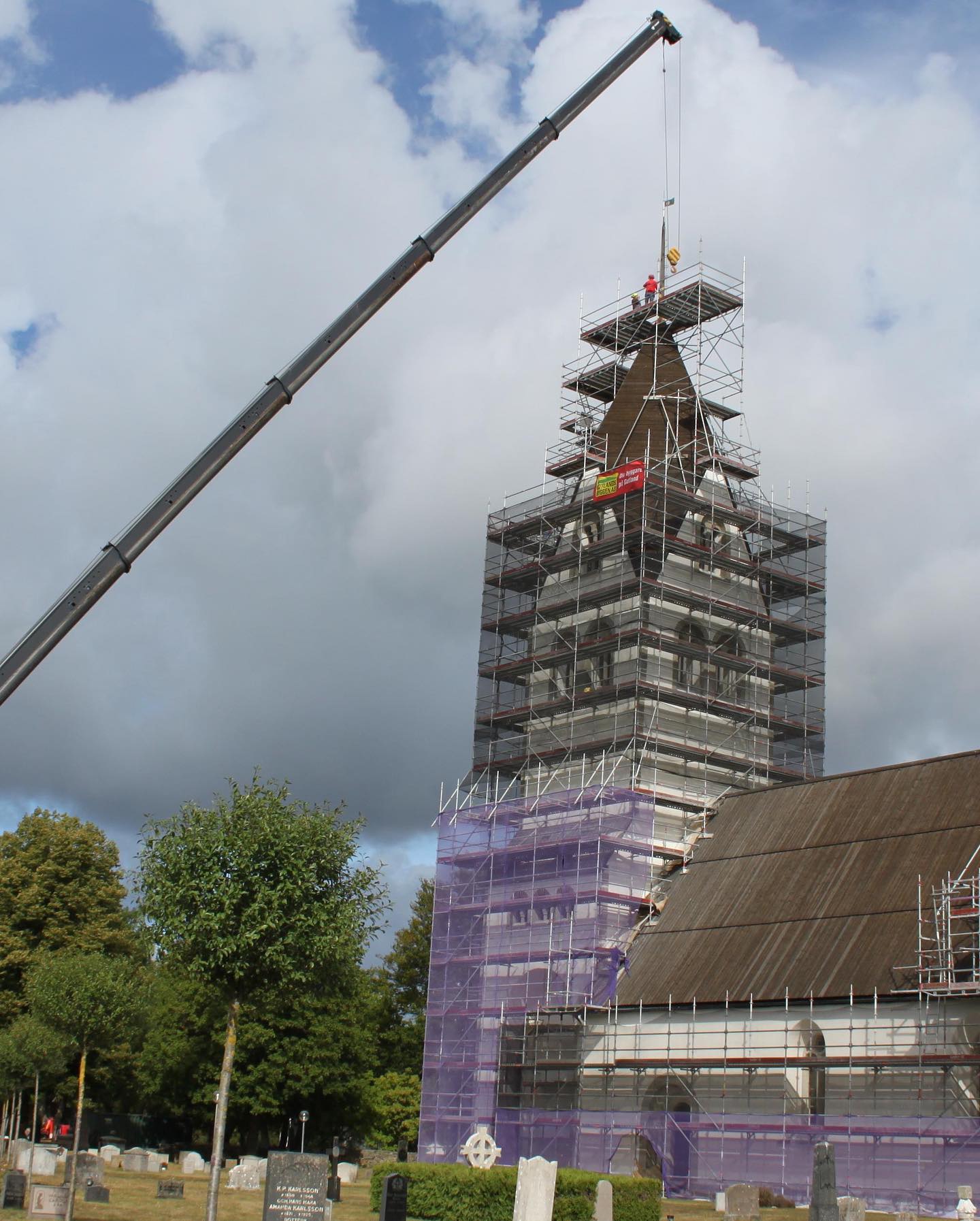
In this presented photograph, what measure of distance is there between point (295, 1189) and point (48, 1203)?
849 centimetres

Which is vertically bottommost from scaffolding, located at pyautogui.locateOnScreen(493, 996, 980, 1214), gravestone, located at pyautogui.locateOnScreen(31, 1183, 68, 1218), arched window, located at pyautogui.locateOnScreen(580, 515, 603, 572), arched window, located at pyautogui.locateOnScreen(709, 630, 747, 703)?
gravestone, located at pyautogui.locateOnScreen(31, 1183, 68, 1218)

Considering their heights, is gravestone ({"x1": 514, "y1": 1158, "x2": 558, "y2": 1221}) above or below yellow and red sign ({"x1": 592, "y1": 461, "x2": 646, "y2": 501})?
below

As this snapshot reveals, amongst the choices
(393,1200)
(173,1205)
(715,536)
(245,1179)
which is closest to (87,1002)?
(245,1179)

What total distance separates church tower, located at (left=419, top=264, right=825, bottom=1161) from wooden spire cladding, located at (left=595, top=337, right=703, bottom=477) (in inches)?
3.6

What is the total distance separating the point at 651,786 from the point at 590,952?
24.6 feet

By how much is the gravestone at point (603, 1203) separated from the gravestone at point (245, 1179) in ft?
50.0

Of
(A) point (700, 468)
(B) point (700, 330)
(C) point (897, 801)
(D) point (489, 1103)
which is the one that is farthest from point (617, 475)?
(D) point (489, 1103)

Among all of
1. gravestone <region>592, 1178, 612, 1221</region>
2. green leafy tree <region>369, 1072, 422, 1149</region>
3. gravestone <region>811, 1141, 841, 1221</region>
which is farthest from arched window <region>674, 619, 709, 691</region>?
gravestone <region>811, 1141, 841, 1221</region>

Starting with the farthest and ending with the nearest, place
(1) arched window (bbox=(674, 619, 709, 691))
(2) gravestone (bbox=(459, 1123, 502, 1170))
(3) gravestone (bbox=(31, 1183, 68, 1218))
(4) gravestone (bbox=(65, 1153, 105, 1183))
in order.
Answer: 1. (1) arched window (bbox=(674, 619, 709, 691))
2. (4) gravestone (bbox=(65, 1153, 105, 1183))
3. (2) gravestone (bbox=(459, 1123, 502, 1170))
4. (3) gravestone (bbox=(31, 1183, 68, 1218))

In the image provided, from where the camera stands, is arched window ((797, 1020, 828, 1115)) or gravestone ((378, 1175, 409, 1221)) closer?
gravestone ((378, 1175, 409, 1221))

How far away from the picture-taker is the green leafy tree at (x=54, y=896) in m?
63.8

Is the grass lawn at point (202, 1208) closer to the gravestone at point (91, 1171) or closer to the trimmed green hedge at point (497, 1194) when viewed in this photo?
the gravestone at point (91, 1171)

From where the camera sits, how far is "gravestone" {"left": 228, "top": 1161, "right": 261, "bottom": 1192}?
4175cm

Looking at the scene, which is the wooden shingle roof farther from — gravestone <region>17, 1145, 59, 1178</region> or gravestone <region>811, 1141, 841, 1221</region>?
→ gravestone <region>811, 1141, 841, 1221</region>
